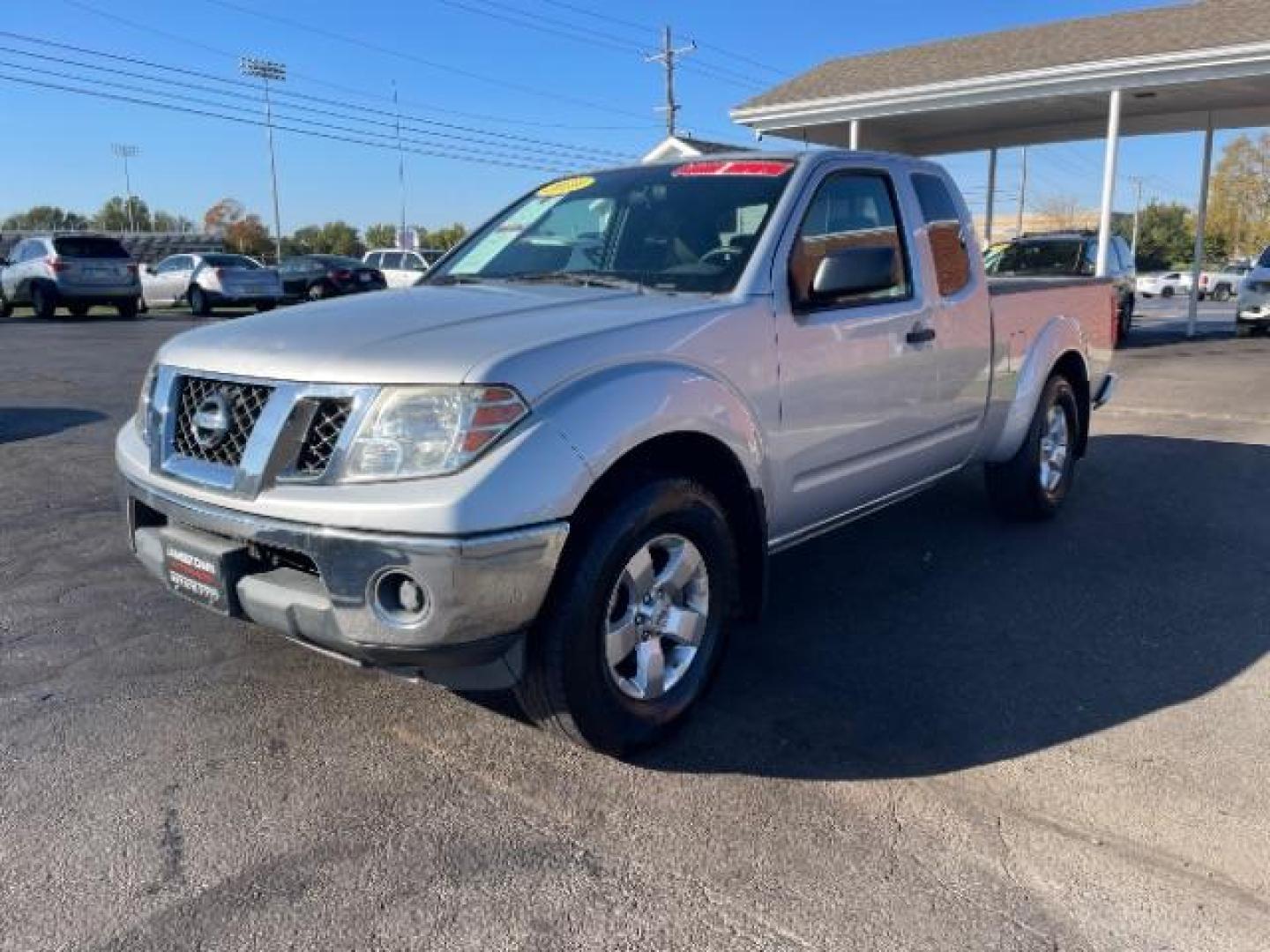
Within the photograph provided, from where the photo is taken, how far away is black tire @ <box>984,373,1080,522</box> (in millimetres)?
5543

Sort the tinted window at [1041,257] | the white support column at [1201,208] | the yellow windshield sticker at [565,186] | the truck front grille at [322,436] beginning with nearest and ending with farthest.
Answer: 1. the truck front grille at [322,436]
2. the yellow windshield sticker at [565,186]
3. the tinted window at [1041,257]
4. the white support column at [1201,208]

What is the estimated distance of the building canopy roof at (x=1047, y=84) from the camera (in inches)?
565

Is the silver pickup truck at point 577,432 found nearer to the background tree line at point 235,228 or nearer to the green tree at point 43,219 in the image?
the background tree line at point 235,228

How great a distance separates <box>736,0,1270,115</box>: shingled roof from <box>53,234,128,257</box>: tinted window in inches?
542

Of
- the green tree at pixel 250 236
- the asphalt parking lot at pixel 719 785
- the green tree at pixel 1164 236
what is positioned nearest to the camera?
the asphalt parking lot at pixel 719 785

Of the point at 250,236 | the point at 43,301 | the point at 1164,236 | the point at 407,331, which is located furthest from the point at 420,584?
the point at 250,236

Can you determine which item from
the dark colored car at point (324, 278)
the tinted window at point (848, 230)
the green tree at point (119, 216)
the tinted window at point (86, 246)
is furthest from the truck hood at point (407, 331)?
the green tree at point (119, 216)

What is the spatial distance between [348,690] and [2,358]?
1244cm

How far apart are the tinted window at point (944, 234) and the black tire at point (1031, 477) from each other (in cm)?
118

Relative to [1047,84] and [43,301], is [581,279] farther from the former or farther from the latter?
[43,301]

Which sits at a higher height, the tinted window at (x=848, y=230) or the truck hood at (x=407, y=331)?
the tinted window at (x=848, y=230)

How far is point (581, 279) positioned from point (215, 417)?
4.76ft

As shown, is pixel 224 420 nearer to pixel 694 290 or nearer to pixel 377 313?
pixel 377 313

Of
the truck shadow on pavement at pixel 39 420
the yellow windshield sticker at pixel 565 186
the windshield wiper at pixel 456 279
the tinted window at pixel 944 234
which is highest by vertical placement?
the yellow windshield sticker at pixel 565 186
